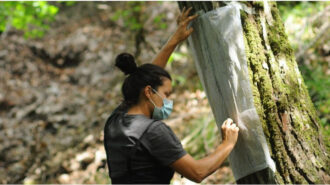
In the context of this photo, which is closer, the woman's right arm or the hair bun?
the woman's right arm

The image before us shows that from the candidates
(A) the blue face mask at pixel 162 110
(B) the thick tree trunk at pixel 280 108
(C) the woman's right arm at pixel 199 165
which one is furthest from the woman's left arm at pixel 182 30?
(C) the woman's right arm at pixel 199 165

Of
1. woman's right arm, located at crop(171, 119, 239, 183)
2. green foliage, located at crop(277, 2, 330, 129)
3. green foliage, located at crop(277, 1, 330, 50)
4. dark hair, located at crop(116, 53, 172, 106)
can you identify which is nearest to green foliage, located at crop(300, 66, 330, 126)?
green foliage, located at crop(277, 2, 330, 129)

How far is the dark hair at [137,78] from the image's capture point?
229 centimetres

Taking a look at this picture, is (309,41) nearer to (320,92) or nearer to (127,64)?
(320,92)

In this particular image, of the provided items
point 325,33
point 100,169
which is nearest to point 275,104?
point 325,33

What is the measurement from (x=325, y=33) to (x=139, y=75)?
3965 mm

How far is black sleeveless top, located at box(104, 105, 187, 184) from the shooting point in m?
2.02

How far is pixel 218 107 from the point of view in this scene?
2.42 meters

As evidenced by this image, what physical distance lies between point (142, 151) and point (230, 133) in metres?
0.62

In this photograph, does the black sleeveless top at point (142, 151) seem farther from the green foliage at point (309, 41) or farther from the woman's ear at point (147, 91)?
the green foliage at point (309, 41)

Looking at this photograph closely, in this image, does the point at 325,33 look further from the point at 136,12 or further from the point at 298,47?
the point at 136,12

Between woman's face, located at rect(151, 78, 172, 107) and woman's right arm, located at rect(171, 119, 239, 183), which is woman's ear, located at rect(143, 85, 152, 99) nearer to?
woman's face, located at rect(151, 78, 172, 107)

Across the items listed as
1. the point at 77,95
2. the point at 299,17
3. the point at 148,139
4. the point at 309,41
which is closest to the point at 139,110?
the point at 148,139

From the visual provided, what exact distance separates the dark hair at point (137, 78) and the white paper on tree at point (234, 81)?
1.31 feet
